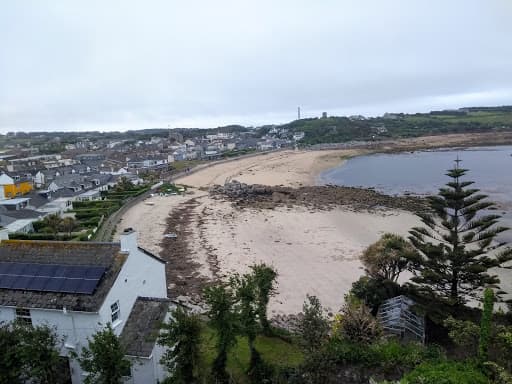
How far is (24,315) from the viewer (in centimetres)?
1047

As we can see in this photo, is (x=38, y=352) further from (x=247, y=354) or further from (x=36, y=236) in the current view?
(x=36, y=236)

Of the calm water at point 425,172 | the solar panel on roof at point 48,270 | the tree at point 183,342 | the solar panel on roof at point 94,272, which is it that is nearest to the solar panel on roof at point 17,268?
the solar panel on roof at point 48,270

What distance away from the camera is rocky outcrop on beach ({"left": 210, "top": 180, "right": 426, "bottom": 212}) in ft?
124

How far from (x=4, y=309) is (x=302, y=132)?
131 metres

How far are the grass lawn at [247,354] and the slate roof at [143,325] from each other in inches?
51.2

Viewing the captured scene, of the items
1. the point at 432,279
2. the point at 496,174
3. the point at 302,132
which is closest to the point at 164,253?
the point at 432,279

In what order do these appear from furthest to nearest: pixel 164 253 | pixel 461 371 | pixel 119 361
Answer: pixel 164 253, pixel 461 371, pixel 119 361

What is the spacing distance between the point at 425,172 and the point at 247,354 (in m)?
54.7

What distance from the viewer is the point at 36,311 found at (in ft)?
33.8

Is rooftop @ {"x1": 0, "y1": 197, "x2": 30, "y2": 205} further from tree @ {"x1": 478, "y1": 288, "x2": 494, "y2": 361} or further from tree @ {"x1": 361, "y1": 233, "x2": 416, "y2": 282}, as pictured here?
tree @ {"x1": 478, "y1": 288, "x2": 494, "y2": 361}

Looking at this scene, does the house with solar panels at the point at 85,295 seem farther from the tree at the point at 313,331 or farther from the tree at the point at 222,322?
the tree at the point at 313,331

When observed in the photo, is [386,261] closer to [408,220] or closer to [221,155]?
[408,220]

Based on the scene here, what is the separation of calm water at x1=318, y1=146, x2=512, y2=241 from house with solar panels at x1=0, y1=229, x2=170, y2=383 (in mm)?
26256

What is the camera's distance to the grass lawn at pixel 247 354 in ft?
35.1
